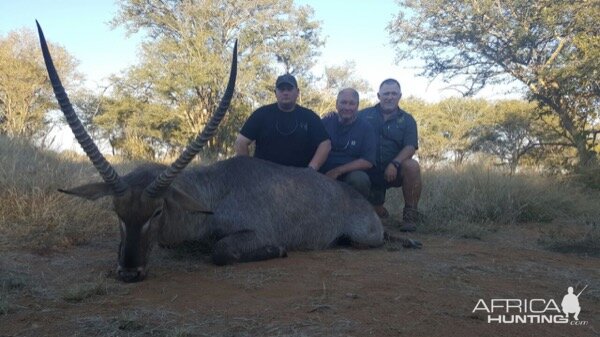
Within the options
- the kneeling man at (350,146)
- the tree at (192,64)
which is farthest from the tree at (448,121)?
the kneeling man at (350,146)

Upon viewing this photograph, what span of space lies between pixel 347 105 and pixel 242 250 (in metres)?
2.86

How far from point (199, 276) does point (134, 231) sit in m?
0.54

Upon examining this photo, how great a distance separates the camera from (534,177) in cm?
972

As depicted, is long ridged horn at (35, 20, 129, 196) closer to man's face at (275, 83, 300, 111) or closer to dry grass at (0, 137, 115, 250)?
dry grass at (0, 137, 115, 250)

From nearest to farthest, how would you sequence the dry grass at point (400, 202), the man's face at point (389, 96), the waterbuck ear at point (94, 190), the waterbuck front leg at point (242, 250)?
the waterbuck ear at point (94, 190), the waterbuck front leg at point (242, 250), the dry grass at point (400, 202), the man's face at point (389, 96)

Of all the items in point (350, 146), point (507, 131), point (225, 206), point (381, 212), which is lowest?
point (381, 212)

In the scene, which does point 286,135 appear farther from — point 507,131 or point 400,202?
point 507,131

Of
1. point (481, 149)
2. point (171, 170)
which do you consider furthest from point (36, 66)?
point (171, 170)

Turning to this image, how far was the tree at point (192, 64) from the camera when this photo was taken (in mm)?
22016

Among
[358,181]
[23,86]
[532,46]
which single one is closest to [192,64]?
[23,86]

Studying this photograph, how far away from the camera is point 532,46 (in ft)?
46.5

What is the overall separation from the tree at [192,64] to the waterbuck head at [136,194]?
16.5m

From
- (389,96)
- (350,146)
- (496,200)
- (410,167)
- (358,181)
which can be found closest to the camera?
(358,181)

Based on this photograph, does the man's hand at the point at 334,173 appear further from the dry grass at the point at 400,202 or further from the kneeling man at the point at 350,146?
the dry grass at the point at 400,202
